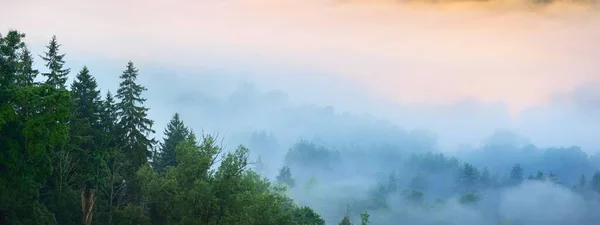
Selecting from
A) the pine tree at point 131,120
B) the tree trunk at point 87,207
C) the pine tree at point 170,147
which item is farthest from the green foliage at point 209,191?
the pine tree at point 170,147

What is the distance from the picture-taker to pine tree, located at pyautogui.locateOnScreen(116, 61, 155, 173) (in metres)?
66.2

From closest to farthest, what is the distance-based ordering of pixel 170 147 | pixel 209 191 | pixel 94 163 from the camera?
pixel 209 191
pixel 94 163
pixel 170 147

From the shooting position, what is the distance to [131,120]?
66375 mm

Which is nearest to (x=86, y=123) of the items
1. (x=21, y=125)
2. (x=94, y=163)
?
(x=94, y=163)

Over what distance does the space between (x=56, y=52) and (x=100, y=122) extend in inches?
368

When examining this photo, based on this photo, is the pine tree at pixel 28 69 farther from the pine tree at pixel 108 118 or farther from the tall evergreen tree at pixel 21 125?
the pine tree at pixel 108 118

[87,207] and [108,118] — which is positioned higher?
[108,118]

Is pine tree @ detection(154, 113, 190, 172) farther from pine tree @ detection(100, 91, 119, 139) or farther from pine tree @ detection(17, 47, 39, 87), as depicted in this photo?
pine tree @ detection(17, 47, 39, 87)

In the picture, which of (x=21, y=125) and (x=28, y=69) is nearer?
(x=21, y=125)

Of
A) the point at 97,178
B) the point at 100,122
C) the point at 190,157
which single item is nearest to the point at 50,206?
the point at 97,178

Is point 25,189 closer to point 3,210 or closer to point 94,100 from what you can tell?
point 3,210

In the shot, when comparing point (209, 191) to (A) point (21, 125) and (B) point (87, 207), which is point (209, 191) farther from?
(A) point (21, 125)

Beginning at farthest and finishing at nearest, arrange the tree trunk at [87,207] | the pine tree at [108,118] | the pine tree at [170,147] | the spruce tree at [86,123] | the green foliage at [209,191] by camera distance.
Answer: the pine tree at [170,147], the pine tree at [108,118], the spruce tree at [86,123], the tree trunk at [87,207], the green foliage at [209,191]

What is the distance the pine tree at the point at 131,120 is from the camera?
66.2 metres
